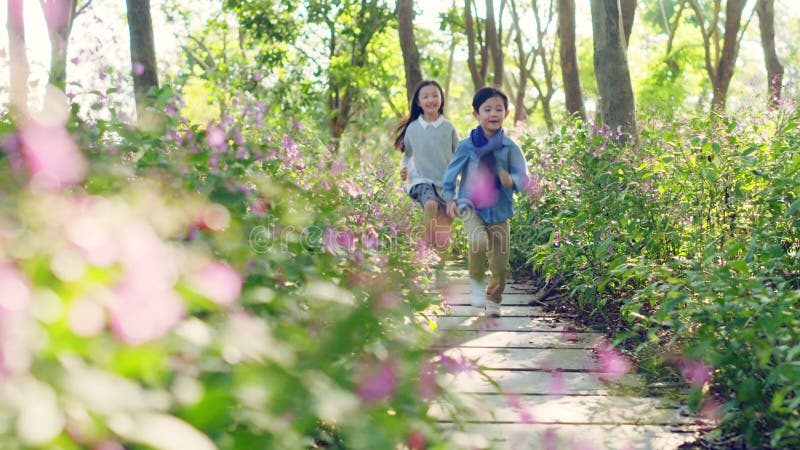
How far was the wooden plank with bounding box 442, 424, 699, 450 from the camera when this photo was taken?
342 cm

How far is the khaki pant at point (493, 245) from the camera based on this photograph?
6.67 m

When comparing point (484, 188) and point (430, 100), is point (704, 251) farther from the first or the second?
point (430, 100)

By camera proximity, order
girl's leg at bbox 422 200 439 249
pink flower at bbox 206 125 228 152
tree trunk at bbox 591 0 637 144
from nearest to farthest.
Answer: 1. pink flower at bbox 206 125 228 152
2. girl's leg at bbox 422 200 439 249
3. tree trunk at bbox 591 0 637 144

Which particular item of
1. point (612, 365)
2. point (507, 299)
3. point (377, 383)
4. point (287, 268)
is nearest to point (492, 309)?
point (507, 299)

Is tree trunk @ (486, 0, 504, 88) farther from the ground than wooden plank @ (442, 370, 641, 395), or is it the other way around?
tree trunk @ (486, 0, 504, 88)

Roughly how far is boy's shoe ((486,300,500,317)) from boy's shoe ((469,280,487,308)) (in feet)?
0.58

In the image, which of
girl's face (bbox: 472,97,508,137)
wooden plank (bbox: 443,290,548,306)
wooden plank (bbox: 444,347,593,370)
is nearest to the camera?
wooden plank (bbox: 444,347,593,370)

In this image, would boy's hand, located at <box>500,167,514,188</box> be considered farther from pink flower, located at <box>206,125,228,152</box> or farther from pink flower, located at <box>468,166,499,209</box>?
pink flower, located at <box>206,125,228,152</box>

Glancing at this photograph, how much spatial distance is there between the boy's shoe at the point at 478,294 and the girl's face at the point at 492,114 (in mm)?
1148

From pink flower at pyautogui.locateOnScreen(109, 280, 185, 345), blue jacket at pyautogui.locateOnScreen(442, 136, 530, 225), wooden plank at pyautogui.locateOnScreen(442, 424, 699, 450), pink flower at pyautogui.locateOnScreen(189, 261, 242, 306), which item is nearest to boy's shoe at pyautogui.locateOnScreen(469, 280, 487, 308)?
blue jacket at pyautogui.locateOnScreen(442, 136, 530, 225)

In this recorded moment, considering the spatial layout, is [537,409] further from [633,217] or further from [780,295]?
[633,217]

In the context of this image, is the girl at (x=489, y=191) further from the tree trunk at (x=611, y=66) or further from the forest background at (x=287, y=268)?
the tree trunk at (x=611, y=66)

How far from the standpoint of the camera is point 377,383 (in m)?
1.85

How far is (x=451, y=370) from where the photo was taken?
249 cm
